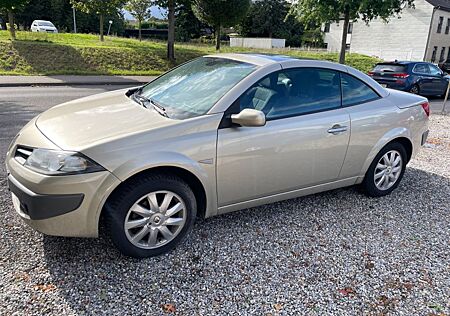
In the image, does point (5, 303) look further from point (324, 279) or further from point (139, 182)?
point (324, 279)

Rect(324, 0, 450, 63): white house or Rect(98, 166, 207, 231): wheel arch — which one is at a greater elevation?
Rect(324, 0, 450, 63): white house

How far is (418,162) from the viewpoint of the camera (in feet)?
19.3

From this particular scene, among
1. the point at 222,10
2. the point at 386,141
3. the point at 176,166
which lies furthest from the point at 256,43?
the point at 176,166

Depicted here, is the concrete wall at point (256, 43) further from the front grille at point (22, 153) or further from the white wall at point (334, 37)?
the front grille at point (22, 153)

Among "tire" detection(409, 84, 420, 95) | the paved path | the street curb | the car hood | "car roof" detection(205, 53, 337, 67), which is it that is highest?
"car roof" detection(205, 53, 337, 67)

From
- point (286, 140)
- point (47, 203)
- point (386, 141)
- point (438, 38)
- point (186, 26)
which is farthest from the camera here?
point (186, 26)

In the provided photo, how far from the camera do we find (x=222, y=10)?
2662 centimetres

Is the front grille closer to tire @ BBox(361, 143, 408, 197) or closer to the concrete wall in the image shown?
tire @ BBox(361, 143, 408, 197)

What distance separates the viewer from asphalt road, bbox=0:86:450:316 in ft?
8.34

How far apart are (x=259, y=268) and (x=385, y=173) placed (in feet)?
7.26

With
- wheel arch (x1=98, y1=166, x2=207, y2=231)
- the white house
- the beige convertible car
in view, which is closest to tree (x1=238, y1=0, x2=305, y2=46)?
the white house

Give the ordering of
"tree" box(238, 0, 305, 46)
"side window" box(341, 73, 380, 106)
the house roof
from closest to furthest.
→ 1. "side window" box(341, 73, 380, 106)
2. the house roof
3. "tree" box(238, 0, 305, 46)

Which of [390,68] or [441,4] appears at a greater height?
[441,4]

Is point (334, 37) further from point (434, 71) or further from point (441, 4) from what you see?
point (434, 71)
